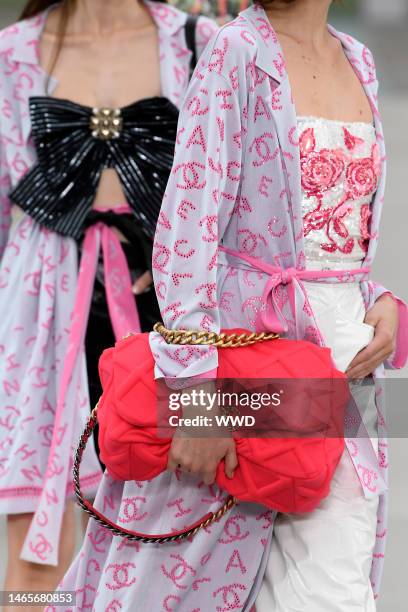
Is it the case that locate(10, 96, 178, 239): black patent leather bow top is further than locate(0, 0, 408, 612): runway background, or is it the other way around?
locate(0, 0, 408, 612): runway background

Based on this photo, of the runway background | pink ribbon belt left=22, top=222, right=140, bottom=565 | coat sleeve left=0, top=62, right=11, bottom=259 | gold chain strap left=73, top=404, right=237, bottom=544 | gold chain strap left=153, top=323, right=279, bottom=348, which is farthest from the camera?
the runway background

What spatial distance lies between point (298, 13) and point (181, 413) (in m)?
0.71

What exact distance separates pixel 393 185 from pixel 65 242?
4.69 metres

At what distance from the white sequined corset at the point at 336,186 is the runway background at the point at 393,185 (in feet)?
1.47

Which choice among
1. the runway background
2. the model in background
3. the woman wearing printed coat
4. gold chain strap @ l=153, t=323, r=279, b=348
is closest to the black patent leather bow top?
the model in background

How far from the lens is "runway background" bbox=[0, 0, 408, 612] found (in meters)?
3.46

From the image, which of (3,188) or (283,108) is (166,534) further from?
(3,188)

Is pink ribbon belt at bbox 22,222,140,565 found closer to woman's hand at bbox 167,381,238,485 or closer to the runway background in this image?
the runway background

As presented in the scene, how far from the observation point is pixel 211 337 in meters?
1.93

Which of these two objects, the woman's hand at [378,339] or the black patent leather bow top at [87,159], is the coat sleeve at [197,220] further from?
the black patent leather bow top at [87,159]

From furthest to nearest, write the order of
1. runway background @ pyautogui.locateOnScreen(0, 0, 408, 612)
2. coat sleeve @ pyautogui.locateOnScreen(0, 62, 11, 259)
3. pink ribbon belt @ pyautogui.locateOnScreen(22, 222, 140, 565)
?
1. runway background @ pyautogui.locateOnScreen(0, 0, 408, 612)
2. coat sleeve @ pyautogui.locateOnScreen(0, 62, 11, 259)
3. pink ribbon belt @ pyautogui.locateOnScreen(22, 222, 140, 565)

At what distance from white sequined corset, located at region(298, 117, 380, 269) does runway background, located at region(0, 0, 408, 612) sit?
1.47 feet

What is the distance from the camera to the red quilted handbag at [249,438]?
1.92m

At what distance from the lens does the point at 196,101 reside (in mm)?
1999
